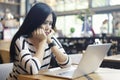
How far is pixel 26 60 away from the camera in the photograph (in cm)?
145

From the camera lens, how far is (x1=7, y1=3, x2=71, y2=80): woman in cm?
154

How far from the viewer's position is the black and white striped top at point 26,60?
4.72 ft

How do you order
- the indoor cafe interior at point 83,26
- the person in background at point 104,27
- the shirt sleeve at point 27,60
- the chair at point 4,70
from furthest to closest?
the person in background at point 104,27 → the indoor cafe interior at point 83,26 → the chair at point 4,70 → the shirt sleeve at point 27,60

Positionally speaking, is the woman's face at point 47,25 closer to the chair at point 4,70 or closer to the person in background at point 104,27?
the chair at point 4,70

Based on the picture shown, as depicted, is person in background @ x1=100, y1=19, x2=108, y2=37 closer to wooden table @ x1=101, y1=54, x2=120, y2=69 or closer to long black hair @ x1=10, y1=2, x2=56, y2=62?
wooden table @ x1=101, y1=54, x2=120, y2=69

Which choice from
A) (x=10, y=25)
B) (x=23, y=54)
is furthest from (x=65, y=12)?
(x=23, y=54)

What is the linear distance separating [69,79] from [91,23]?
276 cm

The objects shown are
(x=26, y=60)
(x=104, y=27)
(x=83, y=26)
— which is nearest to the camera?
(x=26, y=60)

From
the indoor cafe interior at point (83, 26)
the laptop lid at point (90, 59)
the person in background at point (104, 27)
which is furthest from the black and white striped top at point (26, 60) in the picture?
the person in background at point (104, 27)

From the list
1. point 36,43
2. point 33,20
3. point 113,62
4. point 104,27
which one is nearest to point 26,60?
point 36,43

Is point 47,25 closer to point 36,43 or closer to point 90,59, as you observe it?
point 36,43

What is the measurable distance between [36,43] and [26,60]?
25 centimetres

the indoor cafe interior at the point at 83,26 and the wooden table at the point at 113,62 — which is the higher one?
the indoor cafe interior at the point at 83,26

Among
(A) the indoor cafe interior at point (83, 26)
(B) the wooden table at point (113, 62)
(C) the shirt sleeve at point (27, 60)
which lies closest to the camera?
(C) the shirt sleeve at point (27, 60)
